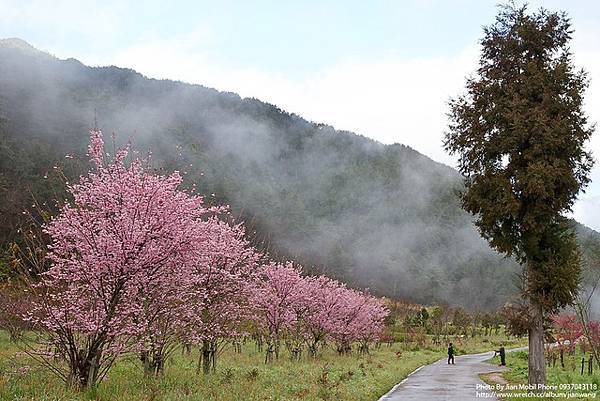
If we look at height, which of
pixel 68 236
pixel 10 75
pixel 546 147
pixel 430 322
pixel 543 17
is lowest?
pixel 430 322

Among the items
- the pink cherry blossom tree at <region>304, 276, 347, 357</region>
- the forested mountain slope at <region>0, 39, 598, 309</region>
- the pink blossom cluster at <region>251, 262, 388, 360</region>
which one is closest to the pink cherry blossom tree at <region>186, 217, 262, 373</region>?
the pink blossom cluster at <region>251, 262, 388, 360</region>

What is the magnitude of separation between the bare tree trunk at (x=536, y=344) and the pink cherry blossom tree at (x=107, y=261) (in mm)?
10437

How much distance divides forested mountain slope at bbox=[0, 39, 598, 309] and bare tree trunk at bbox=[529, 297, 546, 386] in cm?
5170

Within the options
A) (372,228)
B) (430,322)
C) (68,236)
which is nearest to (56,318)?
(68,236)

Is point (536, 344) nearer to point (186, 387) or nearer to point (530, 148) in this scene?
point (530, 148)

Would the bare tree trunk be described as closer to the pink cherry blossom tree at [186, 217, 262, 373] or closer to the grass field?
the grass field

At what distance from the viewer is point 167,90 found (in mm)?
137875

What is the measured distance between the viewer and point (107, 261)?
9680 millimetres

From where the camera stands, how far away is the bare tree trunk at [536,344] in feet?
51.2

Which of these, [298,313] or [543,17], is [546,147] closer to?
[543,17]

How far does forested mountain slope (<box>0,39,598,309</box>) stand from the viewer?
279 feet

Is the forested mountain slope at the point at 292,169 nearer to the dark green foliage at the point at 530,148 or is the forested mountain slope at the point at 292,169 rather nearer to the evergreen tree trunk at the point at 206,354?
the evergreen tree trunk at the point at 206,354

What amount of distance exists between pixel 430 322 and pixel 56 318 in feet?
226

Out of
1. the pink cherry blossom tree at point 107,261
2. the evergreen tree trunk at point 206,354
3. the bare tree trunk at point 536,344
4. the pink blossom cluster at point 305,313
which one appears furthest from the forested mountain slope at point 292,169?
the bare tree trunk at point 536,344
